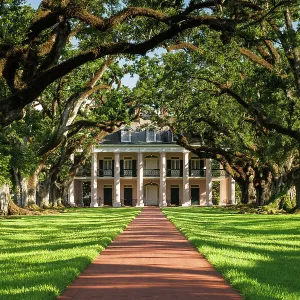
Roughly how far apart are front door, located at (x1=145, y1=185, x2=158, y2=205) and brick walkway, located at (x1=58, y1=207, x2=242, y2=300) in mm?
58286

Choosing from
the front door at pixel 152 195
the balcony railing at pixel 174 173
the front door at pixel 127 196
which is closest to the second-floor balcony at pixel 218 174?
the balcony railing at pixel 174 173

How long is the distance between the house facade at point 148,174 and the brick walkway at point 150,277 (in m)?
55.7

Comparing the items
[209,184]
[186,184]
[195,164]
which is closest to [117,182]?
[186,184]

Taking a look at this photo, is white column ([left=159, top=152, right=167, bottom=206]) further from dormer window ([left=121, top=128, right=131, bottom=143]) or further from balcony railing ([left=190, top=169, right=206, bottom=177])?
dormer window ([left=121, top=128, right=131, bottom=143])

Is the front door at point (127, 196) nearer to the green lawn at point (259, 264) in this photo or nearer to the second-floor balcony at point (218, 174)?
the second-floor balcony at point (218, 174)

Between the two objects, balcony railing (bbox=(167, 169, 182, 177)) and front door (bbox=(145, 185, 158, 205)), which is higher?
balcony railing (bbox=(167, 169, 182, 177))

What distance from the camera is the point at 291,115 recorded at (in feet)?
96.8

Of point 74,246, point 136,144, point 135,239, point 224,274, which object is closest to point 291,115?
point 135,239

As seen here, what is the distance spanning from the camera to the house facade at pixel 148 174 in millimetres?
70500

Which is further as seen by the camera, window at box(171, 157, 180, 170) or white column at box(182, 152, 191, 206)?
window at box(171, 157, 180, 170)

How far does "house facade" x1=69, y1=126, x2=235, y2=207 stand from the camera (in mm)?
70500

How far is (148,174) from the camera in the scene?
72.4m

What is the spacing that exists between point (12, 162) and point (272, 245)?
70.3 ft

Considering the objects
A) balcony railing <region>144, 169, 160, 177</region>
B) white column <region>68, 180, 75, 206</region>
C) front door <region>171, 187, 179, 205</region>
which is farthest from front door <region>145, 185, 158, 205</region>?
white column <region>68, 180, 75, 206</region>
